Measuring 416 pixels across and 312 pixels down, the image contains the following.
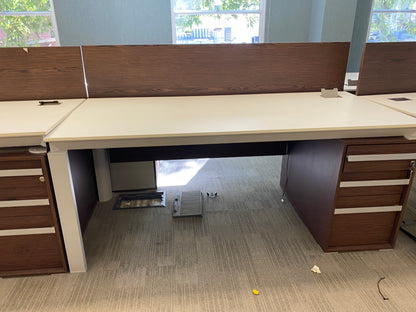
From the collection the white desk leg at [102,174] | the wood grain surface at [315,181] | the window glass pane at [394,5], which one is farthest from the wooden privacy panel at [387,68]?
the window glass pane at [394,5]

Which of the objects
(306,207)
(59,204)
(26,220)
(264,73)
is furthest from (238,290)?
(264,73)

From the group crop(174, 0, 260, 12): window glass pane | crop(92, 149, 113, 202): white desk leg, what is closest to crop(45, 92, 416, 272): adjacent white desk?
crop(92, 149, 113, 202): white desk leg

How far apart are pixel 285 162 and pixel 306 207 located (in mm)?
478

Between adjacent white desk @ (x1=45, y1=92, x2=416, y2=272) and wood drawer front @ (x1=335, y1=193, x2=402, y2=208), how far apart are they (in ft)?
1.11

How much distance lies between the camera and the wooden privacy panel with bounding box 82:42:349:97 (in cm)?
190

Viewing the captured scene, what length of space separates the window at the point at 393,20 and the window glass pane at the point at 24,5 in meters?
4.60

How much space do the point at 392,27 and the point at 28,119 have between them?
517cm

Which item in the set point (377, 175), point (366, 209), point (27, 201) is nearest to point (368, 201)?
point (366, 209)

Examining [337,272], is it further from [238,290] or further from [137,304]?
[137,304]

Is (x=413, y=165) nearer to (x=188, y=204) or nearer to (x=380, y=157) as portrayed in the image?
(x=380, y=157)

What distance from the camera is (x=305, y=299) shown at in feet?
4.58

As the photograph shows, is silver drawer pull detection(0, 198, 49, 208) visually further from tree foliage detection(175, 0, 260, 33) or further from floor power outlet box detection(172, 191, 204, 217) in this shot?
tree foliage detection(175, 0, 260, 33)

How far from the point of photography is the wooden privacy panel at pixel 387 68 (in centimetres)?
194

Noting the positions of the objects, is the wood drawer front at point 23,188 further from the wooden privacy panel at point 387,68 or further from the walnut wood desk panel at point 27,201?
the wooden privacy panel at point 387,68
